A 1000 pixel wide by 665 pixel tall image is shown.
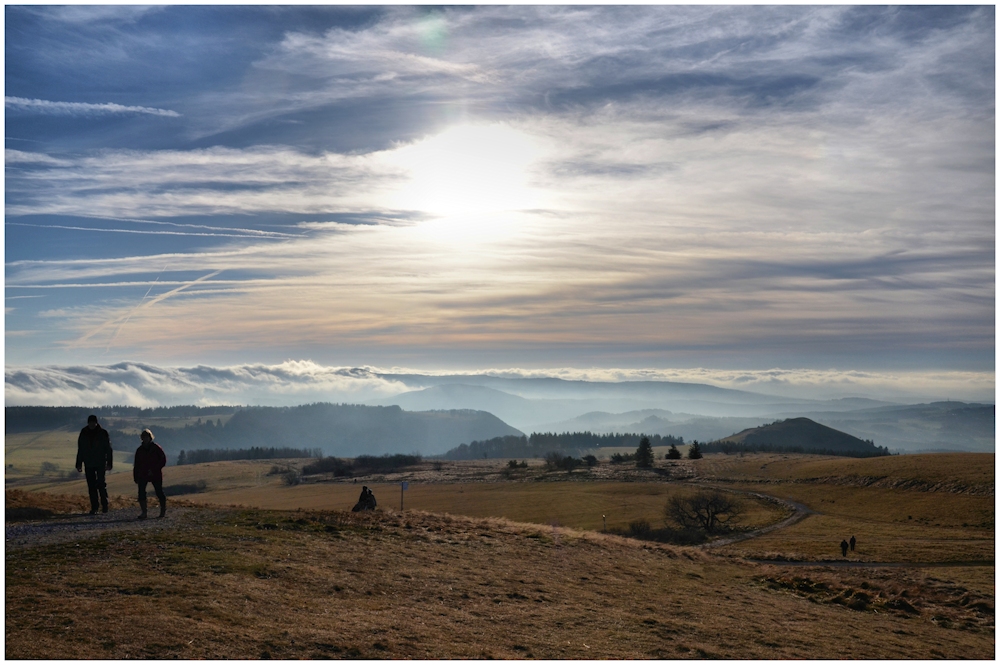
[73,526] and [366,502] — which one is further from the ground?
[73,526]

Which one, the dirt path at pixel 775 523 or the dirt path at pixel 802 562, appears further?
the dirt path at pixel 775 523

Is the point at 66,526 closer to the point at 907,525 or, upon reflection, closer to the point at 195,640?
the point at 195,640

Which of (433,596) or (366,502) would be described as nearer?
(433,596)

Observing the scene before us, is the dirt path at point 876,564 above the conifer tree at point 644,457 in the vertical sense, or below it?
above

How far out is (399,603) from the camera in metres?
19.0

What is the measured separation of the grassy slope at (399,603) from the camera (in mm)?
14344

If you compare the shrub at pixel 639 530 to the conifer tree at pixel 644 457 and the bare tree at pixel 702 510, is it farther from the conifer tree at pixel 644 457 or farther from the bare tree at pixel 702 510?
the conifer tree at pixel 644 457

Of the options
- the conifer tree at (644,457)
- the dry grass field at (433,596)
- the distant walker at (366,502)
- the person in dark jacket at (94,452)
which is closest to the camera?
the dry grass field at (433,596)

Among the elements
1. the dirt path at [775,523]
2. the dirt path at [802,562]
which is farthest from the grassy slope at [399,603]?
the dirt path at [775,523]

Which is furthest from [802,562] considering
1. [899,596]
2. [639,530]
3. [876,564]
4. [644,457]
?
[644,457]

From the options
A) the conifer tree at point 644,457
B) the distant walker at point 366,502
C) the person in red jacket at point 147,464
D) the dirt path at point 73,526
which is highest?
the person in red jacket at point 147,464

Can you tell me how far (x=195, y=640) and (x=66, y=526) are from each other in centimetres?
1264

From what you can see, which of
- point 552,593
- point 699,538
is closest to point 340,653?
point 552,593

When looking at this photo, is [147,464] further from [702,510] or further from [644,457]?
[644,457]
